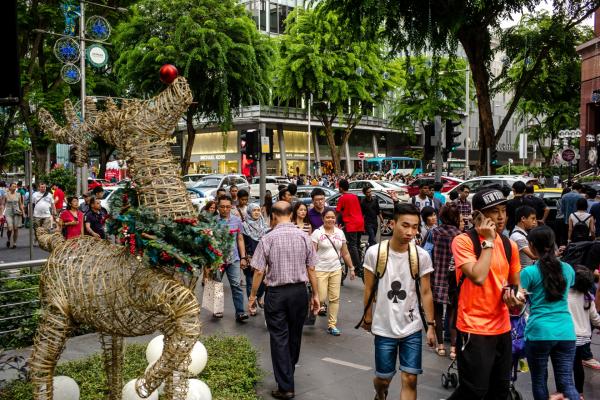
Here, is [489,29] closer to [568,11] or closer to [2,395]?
[568,11]

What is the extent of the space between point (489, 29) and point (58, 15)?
11.9 m

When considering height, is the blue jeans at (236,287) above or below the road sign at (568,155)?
below

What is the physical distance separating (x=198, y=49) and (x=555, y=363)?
23106 millimetres

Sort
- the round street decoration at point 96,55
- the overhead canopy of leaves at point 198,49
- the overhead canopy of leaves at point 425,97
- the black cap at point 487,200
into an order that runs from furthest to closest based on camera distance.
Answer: the overhead canopy of leaves at point 425,97 < the overhead canopy of leaves at point 198,49 < the round street decoration at point 96,55 < the black cap at point 487,200

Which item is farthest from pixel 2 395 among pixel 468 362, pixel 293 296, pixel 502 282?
pixel 502 282

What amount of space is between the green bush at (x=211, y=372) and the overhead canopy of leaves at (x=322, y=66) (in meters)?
27.8

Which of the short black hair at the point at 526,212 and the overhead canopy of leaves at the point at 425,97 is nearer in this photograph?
the short black hair at the point at 526,212

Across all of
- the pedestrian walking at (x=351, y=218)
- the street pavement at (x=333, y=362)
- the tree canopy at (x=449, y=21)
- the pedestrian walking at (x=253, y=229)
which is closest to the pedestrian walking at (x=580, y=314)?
the street pavement at (x=333, y=362)

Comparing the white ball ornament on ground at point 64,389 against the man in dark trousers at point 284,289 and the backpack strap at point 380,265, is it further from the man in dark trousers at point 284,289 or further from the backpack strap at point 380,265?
the backpack strap at point 380,265

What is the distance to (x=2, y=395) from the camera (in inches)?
212

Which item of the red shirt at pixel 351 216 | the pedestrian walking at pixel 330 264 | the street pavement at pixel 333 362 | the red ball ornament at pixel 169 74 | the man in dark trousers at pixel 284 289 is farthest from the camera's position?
the red shirt at pixel 351 216

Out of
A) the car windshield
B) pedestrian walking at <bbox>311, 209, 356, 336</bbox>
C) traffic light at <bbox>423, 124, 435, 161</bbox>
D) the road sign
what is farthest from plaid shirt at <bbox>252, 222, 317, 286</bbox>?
the road sign

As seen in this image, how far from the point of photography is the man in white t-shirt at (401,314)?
15.4ft

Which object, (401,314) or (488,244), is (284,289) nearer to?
(401,314)
